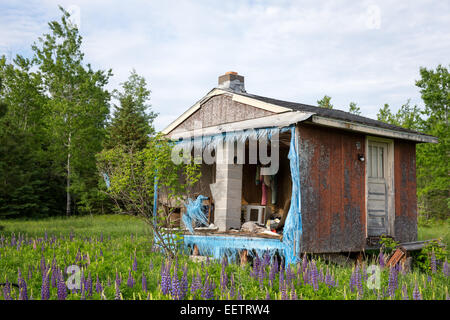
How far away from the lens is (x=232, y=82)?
42.1ft

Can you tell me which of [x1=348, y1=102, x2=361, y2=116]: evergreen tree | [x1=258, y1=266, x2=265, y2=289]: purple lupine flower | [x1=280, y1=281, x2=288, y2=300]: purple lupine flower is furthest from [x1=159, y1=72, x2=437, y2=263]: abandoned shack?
[x1=348, y1=102, x2=361, y2=116]: evergreen tree

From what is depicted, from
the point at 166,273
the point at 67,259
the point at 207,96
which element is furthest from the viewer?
the point at 207,96

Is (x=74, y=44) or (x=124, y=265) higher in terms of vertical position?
(x=74, y=44)

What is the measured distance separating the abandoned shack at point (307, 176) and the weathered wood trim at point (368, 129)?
0.02 m

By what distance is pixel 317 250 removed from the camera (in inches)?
362

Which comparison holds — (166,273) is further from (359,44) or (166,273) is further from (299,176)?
(359,44)

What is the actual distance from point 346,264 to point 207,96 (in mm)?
5980

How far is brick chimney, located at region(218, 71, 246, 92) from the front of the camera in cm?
1280

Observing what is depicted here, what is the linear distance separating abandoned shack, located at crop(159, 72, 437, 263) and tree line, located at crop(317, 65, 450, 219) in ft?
54.9

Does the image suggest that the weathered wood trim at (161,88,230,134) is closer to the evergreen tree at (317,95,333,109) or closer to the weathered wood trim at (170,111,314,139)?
the weathered wood trim at (170,111,314,139)

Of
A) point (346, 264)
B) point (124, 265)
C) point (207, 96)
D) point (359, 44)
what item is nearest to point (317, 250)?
point (346, 264)

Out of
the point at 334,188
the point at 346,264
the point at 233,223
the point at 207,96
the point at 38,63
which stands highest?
the point at 38,63

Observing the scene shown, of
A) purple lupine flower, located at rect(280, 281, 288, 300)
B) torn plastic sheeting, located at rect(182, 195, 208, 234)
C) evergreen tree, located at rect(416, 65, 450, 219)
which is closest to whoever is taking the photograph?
purple lupine flower, located at rect(280, 281, 288, 300)

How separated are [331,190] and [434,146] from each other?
2042cm
